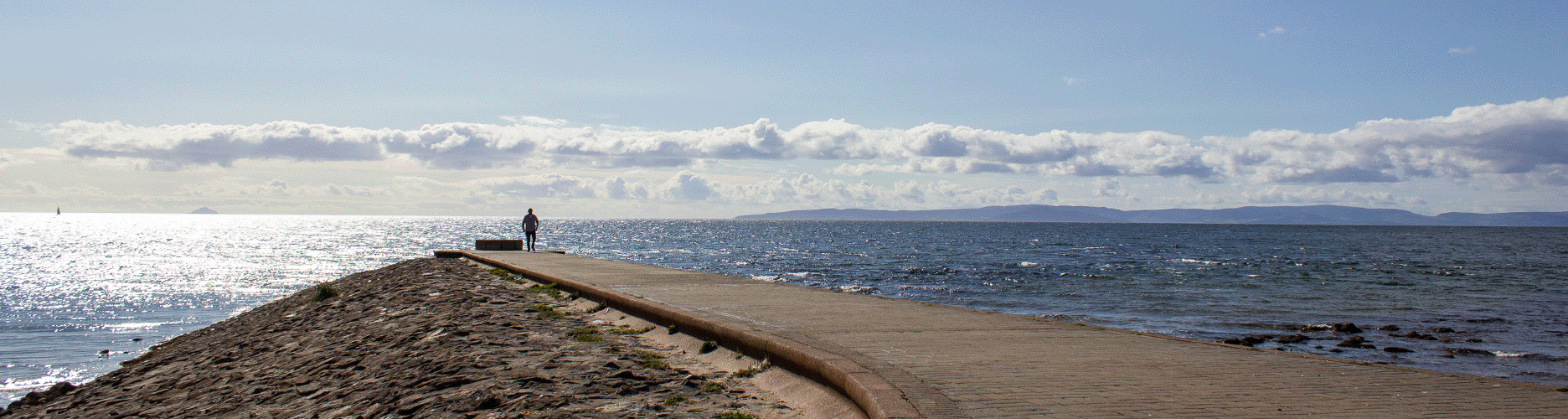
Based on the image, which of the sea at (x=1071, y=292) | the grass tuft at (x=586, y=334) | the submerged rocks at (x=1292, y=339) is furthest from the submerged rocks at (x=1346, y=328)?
the grass tuft at (x=586, y=334)

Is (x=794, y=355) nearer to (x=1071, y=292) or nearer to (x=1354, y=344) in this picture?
(x=1354, y=344)

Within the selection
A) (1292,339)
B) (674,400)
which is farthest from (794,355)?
(1292,339)

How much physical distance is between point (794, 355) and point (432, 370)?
3164 millimetres

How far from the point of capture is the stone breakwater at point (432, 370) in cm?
600

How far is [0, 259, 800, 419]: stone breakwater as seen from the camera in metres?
6.00

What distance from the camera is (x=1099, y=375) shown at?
6.10m

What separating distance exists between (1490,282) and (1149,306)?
758 inches

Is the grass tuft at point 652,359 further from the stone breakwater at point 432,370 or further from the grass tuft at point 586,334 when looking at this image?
the grass tuft at point 586,334

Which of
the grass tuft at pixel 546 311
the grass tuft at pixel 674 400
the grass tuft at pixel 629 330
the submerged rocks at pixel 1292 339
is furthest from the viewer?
the submerged rocks at pixel 1292 339

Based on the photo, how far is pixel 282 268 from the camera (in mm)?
46906

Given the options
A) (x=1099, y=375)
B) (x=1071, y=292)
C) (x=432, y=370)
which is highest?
(x=1099, y=375)

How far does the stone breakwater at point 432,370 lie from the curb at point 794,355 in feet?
0.67

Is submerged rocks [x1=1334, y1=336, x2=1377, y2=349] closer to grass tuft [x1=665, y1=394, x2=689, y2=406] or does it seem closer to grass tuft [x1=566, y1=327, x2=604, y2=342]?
grass tuft [x1=566, y1=327, x2=604, y2=342]

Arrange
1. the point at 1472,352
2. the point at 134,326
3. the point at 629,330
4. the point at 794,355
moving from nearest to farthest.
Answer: the point at 794,355 < the point at 629,330 < the point at 1472,352 < the point at 134,326
